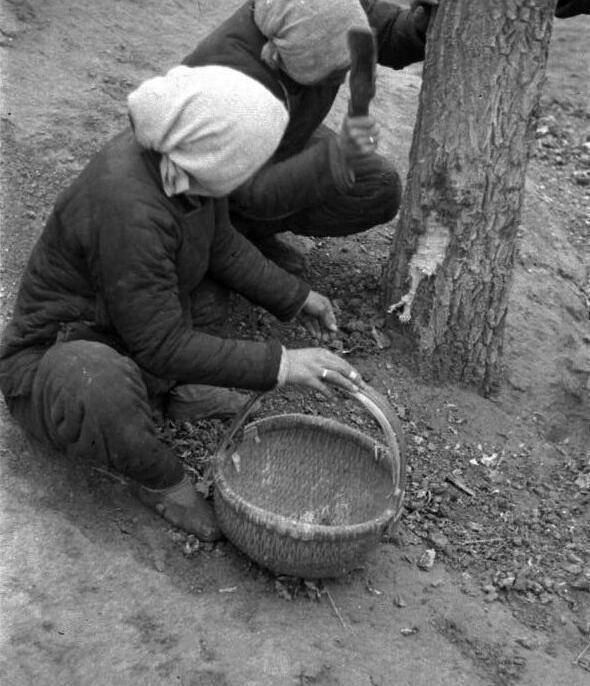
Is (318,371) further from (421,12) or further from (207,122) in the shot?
(421,12)

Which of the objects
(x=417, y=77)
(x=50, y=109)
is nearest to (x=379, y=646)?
(x=50, y=109)

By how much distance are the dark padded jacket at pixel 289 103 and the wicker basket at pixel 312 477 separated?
0.82 meters

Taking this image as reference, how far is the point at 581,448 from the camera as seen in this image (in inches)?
159

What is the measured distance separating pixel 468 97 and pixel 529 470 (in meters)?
1.39

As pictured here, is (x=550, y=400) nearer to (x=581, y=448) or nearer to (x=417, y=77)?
(x=581, y=448)

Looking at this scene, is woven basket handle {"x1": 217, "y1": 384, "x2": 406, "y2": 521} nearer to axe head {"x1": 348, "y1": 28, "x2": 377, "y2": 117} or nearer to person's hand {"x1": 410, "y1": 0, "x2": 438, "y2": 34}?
axe head {"x1": 348, "y1": 28, "x2": 377, "y2": 117}

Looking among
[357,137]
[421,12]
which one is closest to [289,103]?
[421,12]

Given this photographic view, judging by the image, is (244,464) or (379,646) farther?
(244,464)

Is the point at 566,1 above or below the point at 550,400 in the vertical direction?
above

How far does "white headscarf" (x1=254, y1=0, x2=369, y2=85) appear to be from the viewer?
3.48m

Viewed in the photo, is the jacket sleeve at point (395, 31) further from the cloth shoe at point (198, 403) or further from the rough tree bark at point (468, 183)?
the cloth shoe at point (198, 403)

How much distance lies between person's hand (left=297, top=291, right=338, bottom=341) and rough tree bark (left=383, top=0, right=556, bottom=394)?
1.04ft

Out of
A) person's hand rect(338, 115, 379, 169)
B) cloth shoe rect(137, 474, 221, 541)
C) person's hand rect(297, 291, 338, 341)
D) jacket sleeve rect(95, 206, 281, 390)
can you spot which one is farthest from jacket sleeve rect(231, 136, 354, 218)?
cloth shoe rect(137, 474, 221, 541)

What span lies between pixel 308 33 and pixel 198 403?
1314 mm
